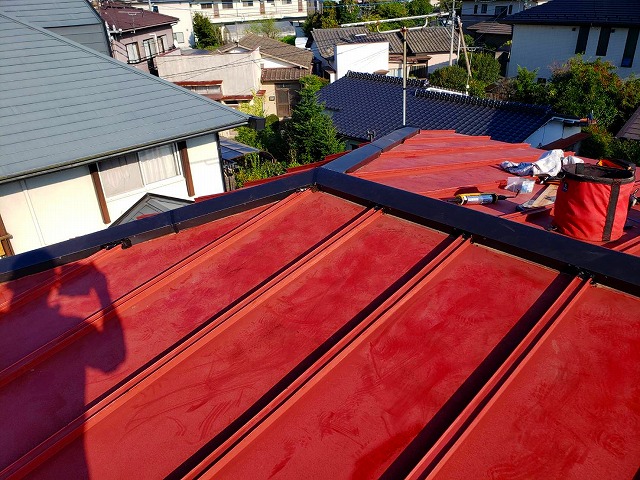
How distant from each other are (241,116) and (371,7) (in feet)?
151

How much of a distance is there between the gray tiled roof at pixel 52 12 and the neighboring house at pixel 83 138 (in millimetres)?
2052

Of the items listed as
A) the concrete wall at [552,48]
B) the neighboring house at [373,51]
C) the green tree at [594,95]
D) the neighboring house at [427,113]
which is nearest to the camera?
the neighboring house at [427,113]

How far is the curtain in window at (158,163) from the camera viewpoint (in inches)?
428

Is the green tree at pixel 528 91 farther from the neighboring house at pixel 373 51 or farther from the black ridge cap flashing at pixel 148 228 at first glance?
the black ridge cap flashing at pixel 148 228

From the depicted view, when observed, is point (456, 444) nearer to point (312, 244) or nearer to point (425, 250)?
point (425, 250)

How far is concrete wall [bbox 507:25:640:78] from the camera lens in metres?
29.0

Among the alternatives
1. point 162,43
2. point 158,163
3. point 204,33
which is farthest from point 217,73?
point 158,163

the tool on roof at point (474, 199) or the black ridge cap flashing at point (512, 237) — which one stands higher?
the black ridge cap flashing at point (512, 237)

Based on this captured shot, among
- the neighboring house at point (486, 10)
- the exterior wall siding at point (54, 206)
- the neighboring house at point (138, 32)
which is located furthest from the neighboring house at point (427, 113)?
the neighboring house at point (486, 10)

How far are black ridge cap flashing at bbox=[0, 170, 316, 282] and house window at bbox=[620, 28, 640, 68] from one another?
31.5 metres

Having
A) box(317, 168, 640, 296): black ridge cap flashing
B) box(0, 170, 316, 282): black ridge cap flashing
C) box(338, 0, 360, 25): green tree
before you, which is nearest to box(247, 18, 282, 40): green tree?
box(338, 0, 360, 25): green tree

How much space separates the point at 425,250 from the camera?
158 inches

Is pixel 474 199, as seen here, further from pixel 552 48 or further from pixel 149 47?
pixel 149 47

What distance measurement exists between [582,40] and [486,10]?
25.4 meters
